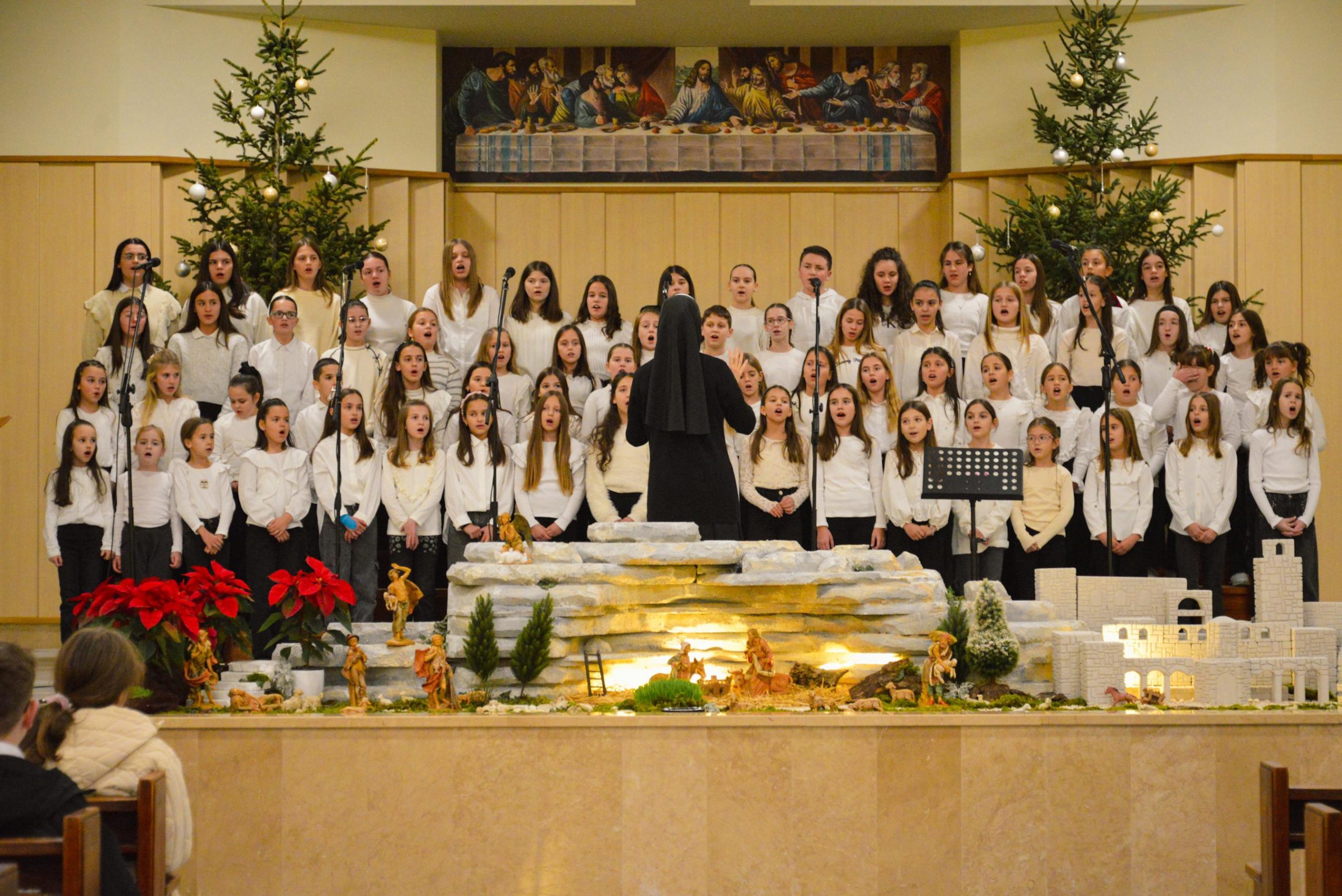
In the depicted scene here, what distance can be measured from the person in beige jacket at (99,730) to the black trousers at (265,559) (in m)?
4.72

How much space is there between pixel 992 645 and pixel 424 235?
7957mm

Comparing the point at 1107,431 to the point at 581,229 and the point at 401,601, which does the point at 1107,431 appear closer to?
the point at 401,601

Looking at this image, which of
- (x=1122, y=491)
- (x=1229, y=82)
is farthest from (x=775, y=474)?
(x=1229, y=82)

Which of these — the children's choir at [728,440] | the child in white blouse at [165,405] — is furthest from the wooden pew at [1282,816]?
the child in white blouse at [165,405]

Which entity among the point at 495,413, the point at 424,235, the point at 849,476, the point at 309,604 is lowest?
the point at 309,604

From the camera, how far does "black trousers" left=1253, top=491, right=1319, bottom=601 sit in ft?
31.1

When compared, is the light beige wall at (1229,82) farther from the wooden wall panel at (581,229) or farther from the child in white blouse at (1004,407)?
the child in white blouse at (1004,407)

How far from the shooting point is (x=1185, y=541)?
31.5 feet

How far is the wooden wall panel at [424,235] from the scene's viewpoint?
44.8ft

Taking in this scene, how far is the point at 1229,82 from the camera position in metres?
13.1

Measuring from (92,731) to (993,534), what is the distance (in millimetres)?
6181

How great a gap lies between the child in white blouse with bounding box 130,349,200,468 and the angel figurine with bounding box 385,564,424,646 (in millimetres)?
2905

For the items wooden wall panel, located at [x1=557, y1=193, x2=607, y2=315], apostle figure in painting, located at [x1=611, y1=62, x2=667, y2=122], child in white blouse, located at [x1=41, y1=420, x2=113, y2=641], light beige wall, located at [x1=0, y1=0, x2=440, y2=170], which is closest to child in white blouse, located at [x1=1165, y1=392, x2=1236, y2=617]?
wooden wall panel, located at [x1=557, y1=193, x2=607, y2=315]

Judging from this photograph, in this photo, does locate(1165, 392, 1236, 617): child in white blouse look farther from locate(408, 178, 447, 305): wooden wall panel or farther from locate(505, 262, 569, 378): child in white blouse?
locate(408, 178, 447, 305): wooden wall panel
